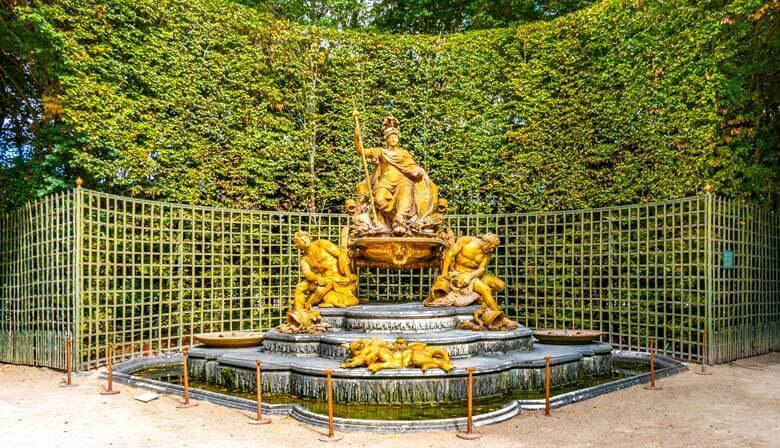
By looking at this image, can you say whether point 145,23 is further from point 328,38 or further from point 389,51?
point 389,51

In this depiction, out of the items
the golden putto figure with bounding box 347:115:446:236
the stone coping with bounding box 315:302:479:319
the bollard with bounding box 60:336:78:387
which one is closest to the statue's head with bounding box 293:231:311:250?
the golden putto figure with bounding box 347:115:446:236

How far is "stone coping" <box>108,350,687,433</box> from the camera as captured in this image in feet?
24.6

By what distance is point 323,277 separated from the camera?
12.9m

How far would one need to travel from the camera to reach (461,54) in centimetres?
1838

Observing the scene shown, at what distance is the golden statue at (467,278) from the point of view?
40.9 ft

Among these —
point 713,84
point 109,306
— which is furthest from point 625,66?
point 109,306

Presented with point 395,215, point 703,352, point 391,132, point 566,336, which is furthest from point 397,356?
point 703,352

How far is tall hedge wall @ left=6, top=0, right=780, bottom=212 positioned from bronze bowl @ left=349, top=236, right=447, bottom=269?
4404 mm

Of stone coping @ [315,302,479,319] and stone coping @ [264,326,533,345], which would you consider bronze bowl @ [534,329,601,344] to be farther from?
stone coping @ [315,302,479,319]

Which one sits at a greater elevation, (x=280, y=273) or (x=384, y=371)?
(x=280, y=273)

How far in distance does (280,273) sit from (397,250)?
430cm

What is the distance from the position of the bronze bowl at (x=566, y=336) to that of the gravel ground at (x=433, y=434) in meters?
2.38

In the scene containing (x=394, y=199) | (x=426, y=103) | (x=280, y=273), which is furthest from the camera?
(x=426, y=103)

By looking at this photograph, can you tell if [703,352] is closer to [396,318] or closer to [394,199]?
[396,318]
